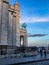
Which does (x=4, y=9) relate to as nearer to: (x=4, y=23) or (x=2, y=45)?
(x=4, y=23)

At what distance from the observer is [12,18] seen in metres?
61.2

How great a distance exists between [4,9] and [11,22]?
11042mm

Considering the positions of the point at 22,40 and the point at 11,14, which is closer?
the point at 11,14

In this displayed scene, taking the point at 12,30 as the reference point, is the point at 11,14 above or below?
above

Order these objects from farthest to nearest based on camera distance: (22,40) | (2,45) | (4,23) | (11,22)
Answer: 1. (22,40)
2. (11,22)
3. (4,23)
4. (2,45)

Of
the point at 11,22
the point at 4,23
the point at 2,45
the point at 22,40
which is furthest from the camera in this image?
the point at 22,40

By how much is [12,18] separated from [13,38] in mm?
5714

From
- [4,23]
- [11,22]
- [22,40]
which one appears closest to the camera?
[4,23]

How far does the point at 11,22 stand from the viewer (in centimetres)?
6000

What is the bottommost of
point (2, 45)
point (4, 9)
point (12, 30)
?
point (2, 45)

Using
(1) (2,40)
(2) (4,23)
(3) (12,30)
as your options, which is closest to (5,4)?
(2) (4,23)

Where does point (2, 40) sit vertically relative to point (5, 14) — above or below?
below

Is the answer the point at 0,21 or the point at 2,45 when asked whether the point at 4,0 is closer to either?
the point at 0,21

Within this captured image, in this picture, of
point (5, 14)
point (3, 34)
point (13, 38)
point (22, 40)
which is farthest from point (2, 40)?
point (22, 40)
